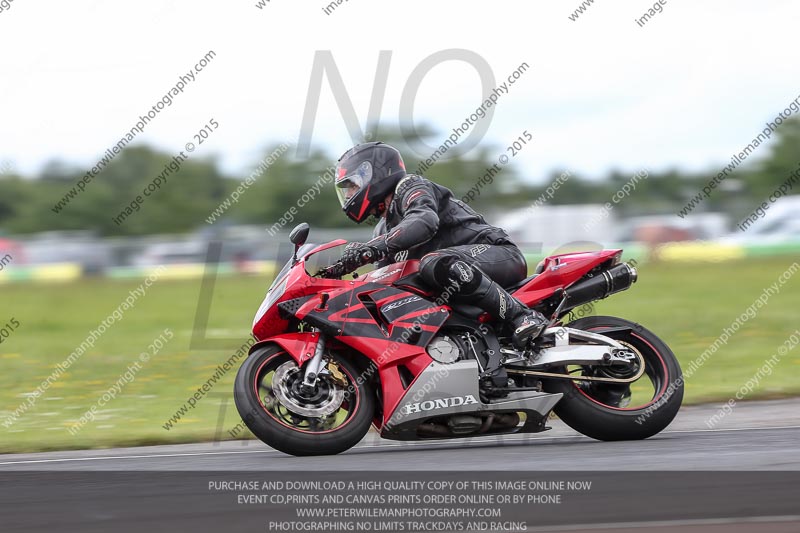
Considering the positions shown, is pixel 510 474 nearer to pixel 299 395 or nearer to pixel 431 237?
pixel 299 395

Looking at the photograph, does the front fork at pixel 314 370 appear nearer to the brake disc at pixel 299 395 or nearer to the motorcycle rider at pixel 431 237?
the brake disc at pixel 299 395

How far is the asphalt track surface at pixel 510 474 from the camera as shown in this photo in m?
3.92

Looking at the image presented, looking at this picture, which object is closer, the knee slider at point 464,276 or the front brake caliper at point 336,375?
the front brake caliper at point 336,375

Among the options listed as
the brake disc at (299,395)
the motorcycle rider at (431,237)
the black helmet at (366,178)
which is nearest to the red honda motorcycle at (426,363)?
the brake disc at (299,395)

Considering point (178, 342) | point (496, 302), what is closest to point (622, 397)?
point (496, 302)

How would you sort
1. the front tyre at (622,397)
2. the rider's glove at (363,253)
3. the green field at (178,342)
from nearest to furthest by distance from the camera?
1. the rider's glove at (363,253)
2. the front tyre at (622,397)
3. the green field at (178,342)

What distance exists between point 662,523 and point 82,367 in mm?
10633

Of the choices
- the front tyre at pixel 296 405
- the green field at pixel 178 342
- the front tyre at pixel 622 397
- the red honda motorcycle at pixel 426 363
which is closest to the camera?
the front tyre at pixel 296 405

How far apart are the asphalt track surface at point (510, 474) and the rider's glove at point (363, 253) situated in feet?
3.66

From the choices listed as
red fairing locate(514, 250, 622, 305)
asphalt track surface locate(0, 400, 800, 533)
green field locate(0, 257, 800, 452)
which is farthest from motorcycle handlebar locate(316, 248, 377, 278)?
green field locate(0, 257, 800, 452)

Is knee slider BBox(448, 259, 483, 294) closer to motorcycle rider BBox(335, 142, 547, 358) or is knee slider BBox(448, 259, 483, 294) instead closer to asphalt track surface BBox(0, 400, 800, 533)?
motorcycle rider BBox(335, 142, 547, 358)

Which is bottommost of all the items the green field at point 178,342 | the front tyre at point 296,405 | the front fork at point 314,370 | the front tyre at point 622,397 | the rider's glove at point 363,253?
the green field at point 178,342

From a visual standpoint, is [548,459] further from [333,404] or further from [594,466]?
[333,404]

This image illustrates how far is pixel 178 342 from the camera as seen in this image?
1553cm
